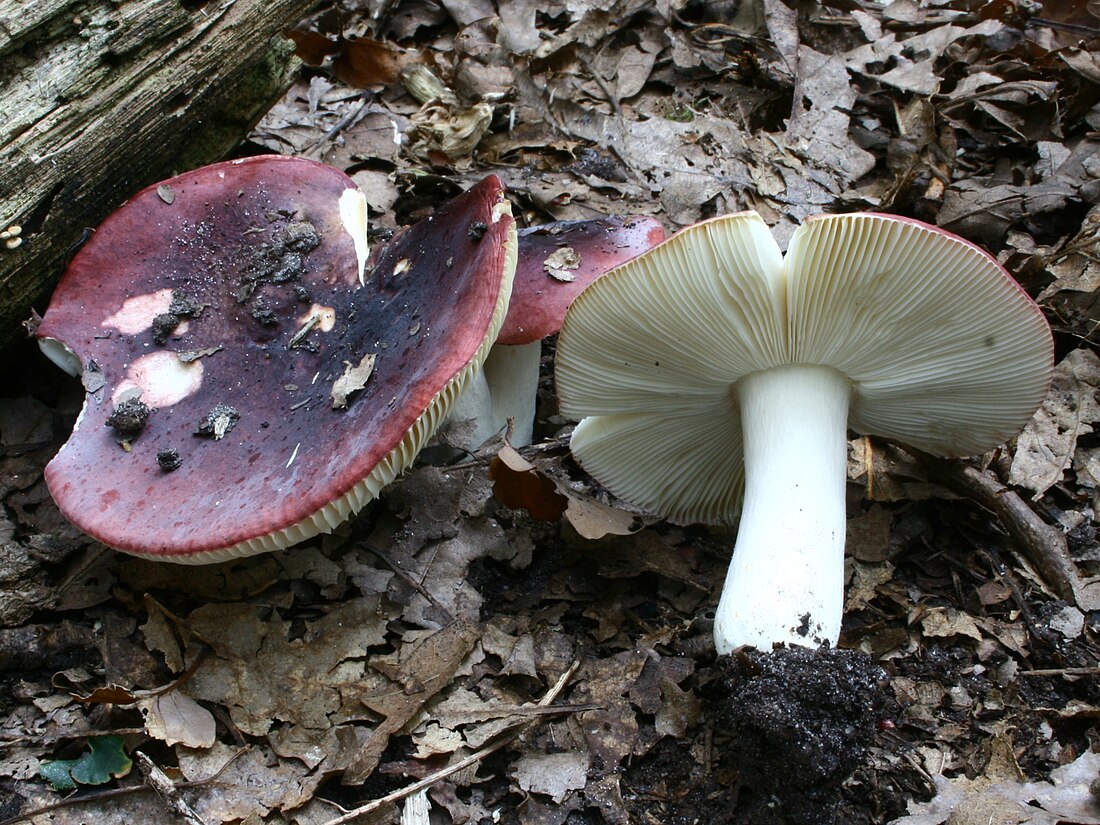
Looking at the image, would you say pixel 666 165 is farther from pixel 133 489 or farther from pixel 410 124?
pixel 133 489

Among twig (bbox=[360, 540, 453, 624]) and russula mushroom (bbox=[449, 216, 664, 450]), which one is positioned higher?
russula mushroom (bbox=[449, 216, 664, 450])

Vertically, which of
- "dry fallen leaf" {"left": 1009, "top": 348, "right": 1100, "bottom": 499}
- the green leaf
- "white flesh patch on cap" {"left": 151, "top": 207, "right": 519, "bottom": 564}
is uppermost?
"white flesh patch on cap" {"left": 151, "top": 207, "right": 519, "bottom": 564}

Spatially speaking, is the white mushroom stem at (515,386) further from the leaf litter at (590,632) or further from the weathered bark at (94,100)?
the weathered bark at (94,100)

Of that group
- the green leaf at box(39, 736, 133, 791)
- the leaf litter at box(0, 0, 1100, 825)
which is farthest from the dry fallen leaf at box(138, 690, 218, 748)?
the green leaf at box(39, 736, 133, 791)

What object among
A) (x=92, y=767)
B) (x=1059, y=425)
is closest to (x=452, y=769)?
(x=92, y=767)

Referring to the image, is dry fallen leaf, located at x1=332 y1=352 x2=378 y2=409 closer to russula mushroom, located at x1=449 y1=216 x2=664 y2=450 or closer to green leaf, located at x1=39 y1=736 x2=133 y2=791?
russula mushroom, located at x1=449 y1=216 x2=664 y2=450

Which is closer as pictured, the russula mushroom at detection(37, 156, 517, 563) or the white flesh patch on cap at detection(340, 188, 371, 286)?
the russula mushroom at detection(37, 156, 517, 563)

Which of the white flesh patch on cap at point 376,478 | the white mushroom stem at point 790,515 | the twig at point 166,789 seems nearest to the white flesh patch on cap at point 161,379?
the white flesh patch on cap at point 376,478
